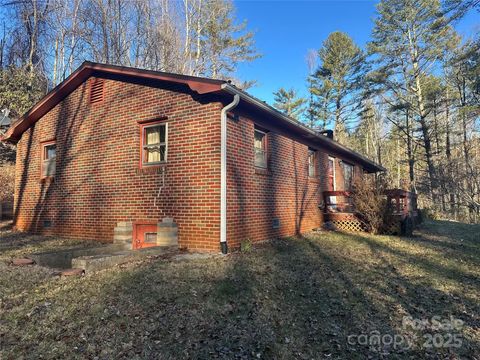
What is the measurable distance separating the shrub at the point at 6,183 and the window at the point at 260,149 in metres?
13.4

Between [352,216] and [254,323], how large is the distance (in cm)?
842

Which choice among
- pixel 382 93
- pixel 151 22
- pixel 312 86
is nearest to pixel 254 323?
pixel 151 22

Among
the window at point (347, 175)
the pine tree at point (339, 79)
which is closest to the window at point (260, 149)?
the window at point (347, 175)

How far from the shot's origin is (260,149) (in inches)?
336

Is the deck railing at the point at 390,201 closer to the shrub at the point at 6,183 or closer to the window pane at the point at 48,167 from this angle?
the window pane at the point at 48,167

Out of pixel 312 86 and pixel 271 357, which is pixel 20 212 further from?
pixel 312 86

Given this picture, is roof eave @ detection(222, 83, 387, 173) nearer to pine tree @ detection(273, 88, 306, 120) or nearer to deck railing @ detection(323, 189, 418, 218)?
deck railing @ detection(323, 189, 418, 218)

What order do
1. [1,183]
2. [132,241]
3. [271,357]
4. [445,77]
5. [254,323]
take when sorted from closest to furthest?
1. [271,357]
2. [254,323]
3. [132,241]
4. [1,183]
5. [445,77]

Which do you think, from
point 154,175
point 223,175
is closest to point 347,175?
point 223,175

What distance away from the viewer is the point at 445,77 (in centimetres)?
2441

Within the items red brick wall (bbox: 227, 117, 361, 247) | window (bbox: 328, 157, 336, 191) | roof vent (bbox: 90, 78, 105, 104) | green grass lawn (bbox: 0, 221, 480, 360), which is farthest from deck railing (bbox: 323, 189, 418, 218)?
roof vent (bbox: 90, 78, 105, 104)

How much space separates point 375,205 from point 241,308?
7.51m

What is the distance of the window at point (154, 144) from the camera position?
772 centimetres

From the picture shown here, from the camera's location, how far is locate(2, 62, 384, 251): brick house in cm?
682
